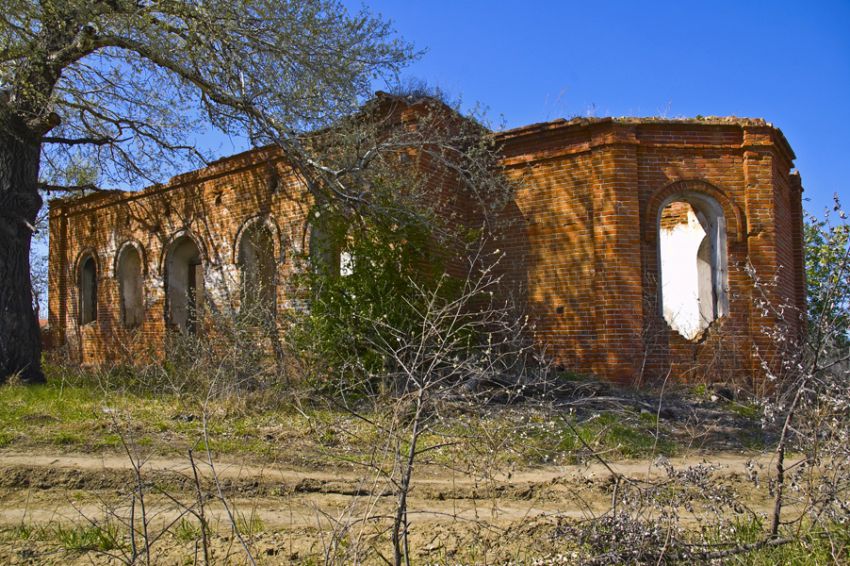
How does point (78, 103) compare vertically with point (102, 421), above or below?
above

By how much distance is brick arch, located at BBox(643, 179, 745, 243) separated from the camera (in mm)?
11703

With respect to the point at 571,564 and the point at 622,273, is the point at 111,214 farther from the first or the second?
the point at 571,564

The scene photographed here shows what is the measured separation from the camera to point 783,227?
12.7 meters

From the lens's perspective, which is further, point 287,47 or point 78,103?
point 78,103

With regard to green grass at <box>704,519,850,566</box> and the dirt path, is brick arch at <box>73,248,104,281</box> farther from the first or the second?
green grass at <box>704,519,850,566</box>

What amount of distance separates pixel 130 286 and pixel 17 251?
596 centimetres

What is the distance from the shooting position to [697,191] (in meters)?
11.9

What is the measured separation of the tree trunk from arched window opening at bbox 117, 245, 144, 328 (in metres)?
5.40

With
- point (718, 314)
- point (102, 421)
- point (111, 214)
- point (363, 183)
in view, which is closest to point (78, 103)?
point (111, 214)

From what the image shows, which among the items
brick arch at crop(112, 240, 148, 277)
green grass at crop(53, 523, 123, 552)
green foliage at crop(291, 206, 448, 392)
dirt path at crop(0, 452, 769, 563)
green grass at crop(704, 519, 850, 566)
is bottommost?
dirt path at crop(0, 452, 769, 563)

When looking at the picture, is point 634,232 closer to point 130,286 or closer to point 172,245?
point 172,245

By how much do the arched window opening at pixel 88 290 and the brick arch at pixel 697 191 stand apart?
14.6 m

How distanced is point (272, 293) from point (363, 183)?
4.68m

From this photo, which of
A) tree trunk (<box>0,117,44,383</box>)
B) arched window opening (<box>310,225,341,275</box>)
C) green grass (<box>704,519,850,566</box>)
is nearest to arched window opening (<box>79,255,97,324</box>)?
tree trunk (<box>0,117,44,383</box>)
